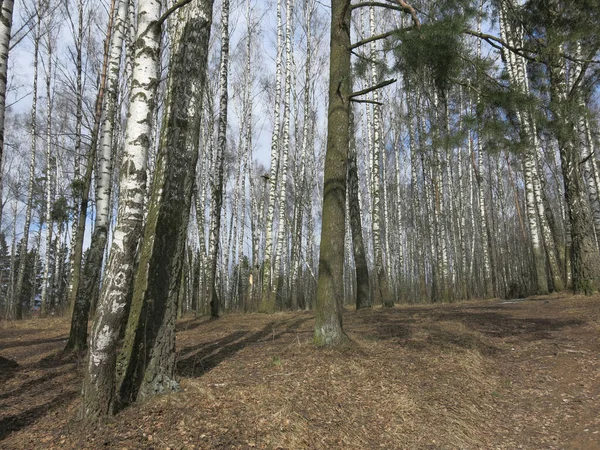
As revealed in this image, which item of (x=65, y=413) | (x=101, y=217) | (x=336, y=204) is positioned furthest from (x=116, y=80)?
(x=65, y=413)

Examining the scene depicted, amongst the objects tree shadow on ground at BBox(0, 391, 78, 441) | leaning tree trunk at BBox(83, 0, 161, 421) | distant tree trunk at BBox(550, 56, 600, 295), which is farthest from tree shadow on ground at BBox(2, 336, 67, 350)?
distant tree trunk at BBox(550, 56, 600, 295)

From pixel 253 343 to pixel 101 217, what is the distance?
3203mm

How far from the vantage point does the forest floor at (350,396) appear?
2.92 m

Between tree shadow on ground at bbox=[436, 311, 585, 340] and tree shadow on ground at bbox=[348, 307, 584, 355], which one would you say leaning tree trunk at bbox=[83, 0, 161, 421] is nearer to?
tree shadow on ground at bbox=[348, 307, 584, 355]

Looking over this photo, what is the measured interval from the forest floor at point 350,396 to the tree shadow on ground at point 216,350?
0.03 meters

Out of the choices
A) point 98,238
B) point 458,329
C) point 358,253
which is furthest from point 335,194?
point 358,253

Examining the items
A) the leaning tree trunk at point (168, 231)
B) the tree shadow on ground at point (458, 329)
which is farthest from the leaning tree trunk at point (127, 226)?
the tree shadow on ground at point (458, 329)

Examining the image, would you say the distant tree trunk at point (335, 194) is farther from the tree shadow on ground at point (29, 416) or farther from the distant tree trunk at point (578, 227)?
the distant tree trunk at point (578, 227)

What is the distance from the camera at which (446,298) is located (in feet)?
53.2

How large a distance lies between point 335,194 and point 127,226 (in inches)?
121

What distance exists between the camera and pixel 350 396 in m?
3.80

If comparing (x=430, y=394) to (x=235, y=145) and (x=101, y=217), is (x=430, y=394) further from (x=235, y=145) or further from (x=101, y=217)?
(x=235, y=145)

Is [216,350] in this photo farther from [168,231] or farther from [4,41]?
[4,41]

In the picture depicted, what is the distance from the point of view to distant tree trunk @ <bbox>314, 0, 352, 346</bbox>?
5270mm
